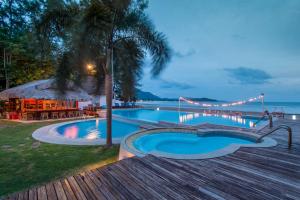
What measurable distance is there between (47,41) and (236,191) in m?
6.85

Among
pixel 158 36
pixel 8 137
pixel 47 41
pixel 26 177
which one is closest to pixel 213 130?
pixel 158 36

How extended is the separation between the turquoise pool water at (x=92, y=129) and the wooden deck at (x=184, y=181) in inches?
232

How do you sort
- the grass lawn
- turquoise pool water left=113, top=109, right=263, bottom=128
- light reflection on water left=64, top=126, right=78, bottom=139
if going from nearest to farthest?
the grass lawn, light reflection on water left=64, top=126, right=78, bottom=139, turquoise pool water left=113, top=109, right=263, bottom=128

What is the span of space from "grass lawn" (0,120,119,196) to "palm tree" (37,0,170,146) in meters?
1.06

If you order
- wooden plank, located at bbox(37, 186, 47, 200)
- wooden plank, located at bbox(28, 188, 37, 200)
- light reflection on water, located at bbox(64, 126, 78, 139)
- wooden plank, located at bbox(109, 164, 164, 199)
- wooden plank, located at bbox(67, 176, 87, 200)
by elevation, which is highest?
wooden plank, located at bbox(109, 164, 164, 199)

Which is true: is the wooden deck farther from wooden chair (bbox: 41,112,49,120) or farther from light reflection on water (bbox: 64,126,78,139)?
wooden chair (bbox: 41,112,49,120)

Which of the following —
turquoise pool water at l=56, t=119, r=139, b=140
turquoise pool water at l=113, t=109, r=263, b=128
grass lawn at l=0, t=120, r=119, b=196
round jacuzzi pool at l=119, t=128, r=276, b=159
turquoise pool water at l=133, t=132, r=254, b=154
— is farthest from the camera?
turquoise pool water at l=113, t=109, r=263, b=128

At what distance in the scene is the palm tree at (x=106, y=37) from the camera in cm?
514

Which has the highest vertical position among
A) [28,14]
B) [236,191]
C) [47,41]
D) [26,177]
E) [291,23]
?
[28,14]

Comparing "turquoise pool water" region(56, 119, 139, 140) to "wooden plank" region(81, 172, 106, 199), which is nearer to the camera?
"wooden plank" region(81, 172, 106, 199)

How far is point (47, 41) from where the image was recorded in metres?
5.86

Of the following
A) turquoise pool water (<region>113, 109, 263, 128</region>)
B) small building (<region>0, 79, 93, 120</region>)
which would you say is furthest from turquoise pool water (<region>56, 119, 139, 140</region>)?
turquoise pool water (<region>113, 109, 263, 128</region>)

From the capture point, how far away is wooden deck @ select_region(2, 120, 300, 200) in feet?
8.04

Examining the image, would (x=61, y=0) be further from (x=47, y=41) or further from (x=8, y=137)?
(x=8, y=137)
